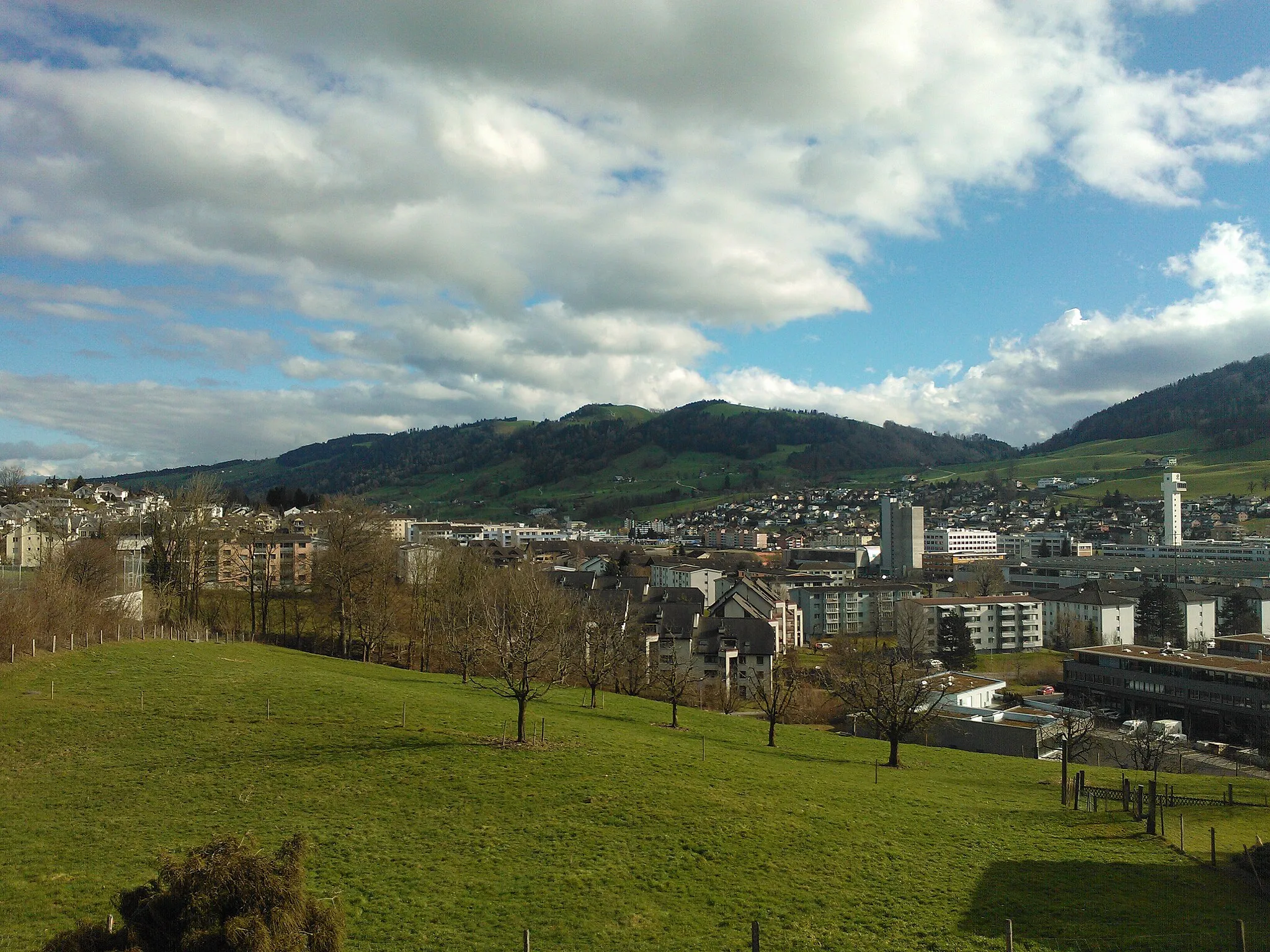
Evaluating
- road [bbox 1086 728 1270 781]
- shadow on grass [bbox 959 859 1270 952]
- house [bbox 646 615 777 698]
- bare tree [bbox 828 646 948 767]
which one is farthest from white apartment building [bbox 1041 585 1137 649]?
shadow on grass [bbox 959 859 1270 952]

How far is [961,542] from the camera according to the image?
18738 centimetres

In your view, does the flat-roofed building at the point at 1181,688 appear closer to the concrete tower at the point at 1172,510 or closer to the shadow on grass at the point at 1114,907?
the shadow on grass at the point at 1114,907

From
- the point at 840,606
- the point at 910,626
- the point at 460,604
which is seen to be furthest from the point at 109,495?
the point at 910,626

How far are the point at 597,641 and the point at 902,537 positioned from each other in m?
114

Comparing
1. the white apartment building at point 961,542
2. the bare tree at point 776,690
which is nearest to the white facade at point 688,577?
the bare tree at point 776,690

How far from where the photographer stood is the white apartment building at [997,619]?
92.9m

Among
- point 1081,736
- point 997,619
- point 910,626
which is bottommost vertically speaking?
point 997,619

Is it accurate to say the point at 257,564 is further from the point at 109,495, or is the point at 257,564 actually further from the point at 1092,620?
the point at 109,495

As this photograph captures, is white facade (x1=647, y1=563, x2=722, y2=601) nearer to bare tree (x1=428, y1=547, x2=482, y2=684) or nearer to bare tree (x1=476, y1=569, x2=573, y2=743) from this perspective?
bare tree (x1=476, y1=569, x2=573, y2=743)

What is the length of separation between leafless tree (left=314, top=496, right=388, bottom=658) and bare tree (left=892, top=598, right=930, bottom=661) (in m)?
49.6

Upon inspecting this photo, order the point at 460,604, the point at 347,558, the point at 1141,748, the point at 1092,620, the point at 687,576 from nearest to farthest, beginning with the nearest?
the point at 1141,748
the point at 347,558
the point at 460,604
the point at 1092,620
the point at 687,576

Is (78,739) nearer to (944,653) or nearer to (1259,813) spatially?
(1259,813)

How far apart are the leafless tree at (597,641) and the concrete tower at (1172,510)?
127 m

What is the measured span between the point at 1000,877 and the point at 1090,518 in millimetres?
205958
